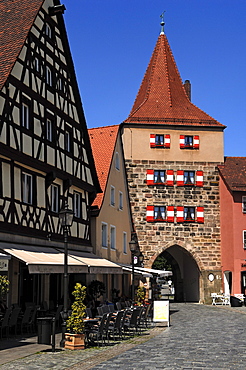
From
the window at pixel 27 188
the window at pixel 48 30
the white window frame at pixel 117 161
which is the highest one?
the window at pixel 48 30

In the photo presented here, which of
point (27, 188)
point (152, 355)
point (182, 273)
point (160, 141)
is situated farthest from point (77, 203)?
point (182, 273)

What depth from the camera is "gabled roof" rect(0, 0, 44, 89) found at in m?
17.7

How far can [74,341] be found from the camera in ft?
43.3

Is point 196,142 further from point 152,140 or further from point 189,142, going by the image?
point 152,140

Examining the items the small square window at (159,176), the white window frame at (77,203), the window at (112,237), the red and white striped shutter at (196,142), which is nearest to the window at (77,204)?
the white window frame at (77,203)

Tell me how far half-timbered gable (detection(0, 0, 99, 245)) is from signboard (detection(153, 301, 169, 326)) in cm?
451

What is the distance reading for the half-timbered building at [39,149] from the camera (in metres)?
→ 17.1

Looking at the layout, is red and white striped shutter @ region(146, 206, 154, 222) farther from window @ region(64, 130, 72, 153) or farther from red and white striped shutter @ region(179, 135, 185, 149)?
window @ region(64, 130, 72, 153)

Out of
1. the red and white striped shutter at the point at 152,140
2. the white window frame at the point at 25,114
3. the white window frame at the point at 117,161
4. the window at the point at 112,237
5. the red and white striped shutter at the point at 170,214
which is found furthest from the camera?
the red and white striped shutter at the point at 152,140

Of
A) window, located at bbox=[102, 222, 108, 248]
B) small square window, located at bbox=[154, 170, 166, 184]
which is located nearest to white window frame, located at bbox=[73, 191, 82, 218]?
window, located at bbox=[102, 222, 108, 248]

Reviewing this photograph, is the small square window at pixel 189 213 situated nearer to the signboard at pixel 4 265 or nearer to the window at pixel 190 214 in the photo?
the window at pixel 190 214

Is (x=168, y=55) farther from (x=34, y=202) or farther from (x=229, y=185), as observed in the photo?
(x=34, y=202)

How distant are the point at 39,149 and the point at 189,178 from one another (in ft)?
70.0

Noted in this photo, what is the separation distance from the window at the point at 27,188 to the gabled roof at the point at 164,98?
21.1m
